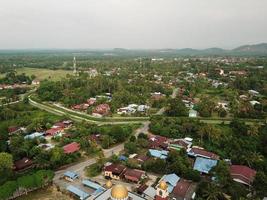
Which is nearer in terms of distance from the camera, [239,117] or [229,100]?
[239,117]

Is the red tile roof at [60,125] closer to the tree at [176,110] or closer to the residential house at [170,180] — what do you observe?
the tree at [176,110]

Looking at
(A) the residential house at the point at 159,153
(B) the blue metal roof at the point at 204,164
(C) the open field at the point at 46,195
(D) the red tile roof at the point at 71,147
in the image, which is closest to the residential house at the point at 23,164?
(D) the red tile roof at the point at 71,147

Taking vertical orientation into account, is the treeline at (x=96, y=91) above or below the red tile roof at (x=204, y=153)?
above

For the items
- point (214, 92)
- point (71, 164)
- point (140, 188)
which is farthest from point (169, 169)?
point (214, 92)

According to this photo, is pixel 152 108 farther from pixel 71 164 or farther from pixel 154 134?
pixel 71 164

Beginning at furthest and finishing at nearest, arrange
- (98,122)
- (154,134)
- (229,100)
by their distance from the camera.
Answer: (229,100)
(98,122)
(154,134)

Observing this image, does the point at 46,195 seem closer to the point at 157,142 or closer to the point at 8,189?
the point at 8,189
